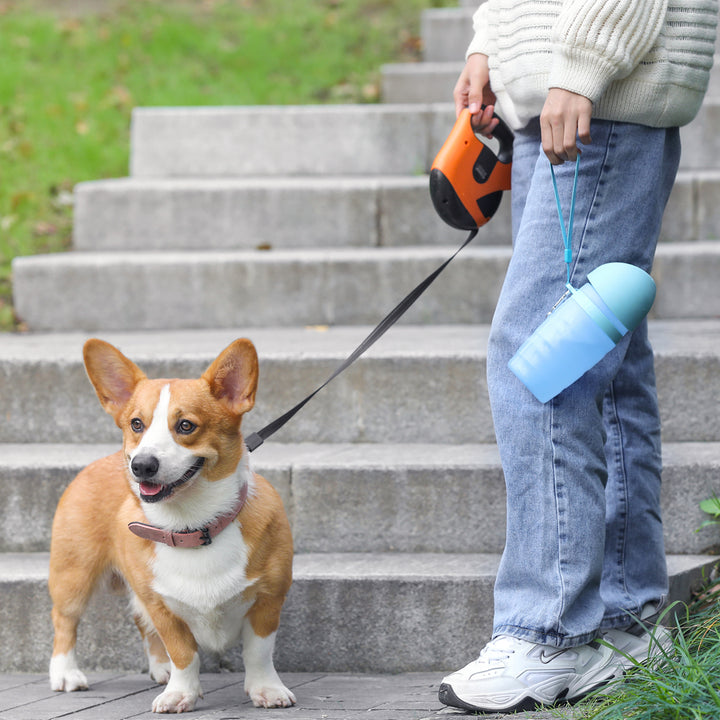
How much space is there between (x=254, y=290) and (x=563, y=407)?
2405 mm

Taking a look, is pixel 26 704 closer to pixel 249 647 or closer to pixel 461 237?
pixel 249 647

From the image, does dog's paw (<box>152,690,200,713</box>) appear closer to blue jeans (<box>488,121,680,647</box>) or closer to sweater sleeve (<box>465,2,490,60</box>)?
blue jeans (<box>488,121,680,647</box>)

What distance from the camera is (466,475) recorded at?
318 cm

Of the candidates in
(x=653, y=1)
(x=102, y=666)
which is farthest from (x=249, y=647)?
(x=653, y=1)

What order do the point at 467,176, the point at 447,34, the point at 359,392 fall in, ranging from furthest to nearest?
1. the point at 447,34
2. the point at 359,392
3. the point at 467,176

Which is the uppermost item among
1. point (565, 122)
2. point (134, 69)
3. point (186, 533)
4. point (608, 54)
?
point (134, 69)

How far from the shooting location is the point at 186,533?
2.47m

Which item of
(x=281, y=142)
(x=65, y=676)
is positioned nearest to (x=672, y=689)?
(x=65, y=676)

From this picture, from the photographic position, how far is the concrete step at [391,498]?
311cm

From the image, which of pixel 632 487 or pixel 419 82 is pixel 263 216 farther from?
pixel 632 487

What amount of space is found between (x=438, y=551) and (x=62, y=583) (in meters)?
1.14

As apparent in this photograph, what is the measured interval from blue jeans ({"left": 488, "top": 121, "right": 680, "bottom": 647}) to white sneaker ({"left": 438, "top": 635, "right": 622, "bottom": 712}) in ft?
0.13

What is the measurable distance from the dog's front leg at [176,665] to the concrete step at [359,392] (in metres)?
1.13

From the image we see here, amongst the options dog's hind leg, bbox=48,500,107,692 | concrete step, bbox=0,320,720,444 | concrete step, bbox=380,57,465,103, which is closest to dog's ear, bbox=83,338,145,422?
dog's hind leg, bbox=48,500,107,692
